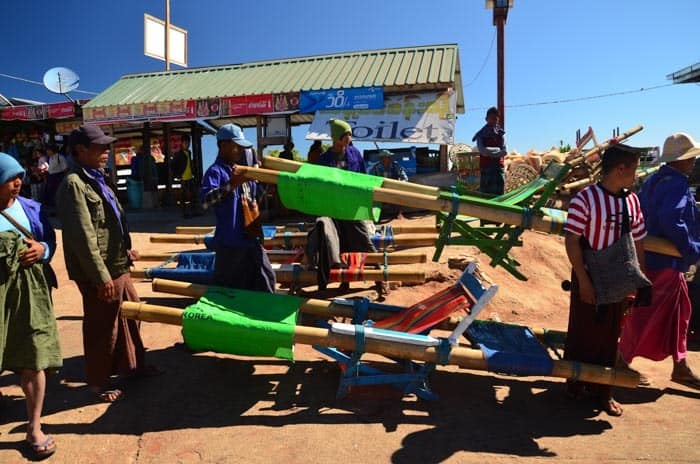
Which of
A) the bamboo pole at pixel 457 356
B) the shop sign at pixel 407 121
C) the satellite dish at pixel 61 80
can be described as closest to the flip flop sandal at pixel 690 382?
the bamboo pole at pixel 457 356

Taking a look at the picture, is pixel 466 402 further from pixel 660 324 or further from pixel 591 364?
→ pixel 660 324

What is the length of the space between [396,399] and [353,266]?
5.71ft

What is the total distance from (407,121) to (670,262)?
→ 7.65m

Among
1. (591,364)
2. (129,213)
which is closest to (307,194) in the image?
(591,364)

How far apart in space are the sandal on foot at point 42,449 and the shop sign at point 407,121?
8394 mm

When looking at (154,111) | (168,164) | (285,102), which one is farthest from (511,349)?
(168,164)

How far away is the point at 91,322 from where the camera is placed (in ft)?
10.4

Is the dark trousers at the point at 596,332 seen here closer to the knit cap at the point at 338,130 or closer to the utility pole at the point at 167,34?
the knit cap at the point at 338,130

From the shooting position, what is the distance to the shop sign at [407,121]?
401 inches

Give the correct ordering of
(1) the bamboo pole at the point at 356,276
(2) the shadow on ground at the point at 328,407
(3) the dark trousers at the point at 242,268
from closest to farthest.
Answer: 1. (2) the shadow on ground at the point at 328,407
2. (3) the dark trousers at the point at 242,268
3. (1) the bamboo pole at the point at 356,276

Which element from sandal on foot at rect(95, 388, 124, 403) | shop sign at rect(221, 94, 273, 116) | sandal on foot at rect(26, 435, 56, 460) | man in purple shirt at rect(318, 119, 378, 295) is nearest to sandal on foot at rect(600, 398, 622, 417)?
man in purple shirt at rect(318, 119, 378, 295)

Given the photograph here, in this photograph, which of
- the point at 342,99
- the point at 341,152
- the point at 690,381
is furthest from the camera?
the point at 342,99

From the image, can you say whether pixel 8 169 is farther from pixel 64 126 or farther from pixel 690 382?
pixel 64 126

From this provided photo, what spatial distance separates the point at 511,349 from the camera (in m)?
3.10
